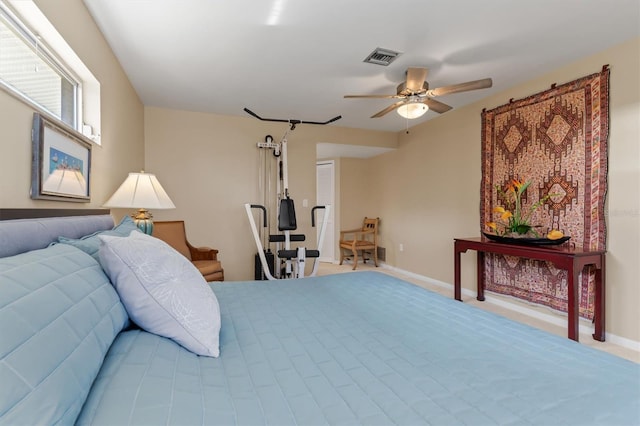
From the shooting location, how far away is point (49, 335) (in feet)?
1.93

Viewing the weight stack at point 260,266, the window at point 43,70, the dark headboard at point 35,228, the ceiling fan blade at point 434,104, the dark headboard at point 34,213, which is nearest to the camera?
the dark headboard at point 35,228

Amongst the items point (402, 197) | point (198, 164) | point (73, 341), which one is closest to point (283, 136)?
point (198, 164)

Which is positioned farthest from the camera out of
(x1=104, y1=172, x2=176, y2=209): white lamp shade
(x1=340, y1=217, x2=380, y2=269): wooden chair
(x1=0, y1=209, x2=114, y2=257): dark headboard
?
(x1=340, y1=217, x2=380, y2=269): wooden chair

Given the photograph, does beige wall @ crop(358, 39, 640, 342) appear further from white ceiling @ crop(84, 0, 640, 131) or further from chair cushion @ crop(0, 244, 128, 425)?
chair cushion @ crop(0, 244, 128, 425)

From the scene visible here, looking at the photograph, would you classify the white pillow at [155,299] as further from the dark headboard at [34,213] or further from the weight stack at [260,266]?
the weight stack at [260,266]

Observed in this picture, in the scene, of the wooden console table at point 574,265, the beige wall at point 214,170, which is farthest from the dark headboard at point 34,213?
the wooden console table at point 574,265

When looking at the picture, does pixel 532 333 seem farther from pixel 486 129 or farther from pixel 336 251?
pixel 336 251

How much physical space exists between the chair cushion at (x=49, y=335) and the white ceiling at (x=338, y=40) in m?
1.90

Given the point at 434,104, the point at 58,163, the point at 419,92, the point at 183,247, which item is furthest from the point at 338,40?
the point at 183,247

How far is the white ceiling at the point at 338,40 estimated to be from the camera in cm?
199

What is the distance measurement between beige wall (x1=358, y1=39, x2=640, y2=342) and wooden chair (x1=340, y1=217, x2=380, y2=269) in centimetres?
21

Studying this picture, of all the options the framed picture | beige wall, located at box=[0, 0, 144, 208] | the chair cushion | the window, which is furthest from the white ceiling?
the chair cushion

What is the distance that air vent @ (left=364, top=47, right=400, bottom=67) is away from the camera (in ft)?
8.19

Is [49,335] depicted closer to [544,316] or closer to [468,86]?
[468,86]
